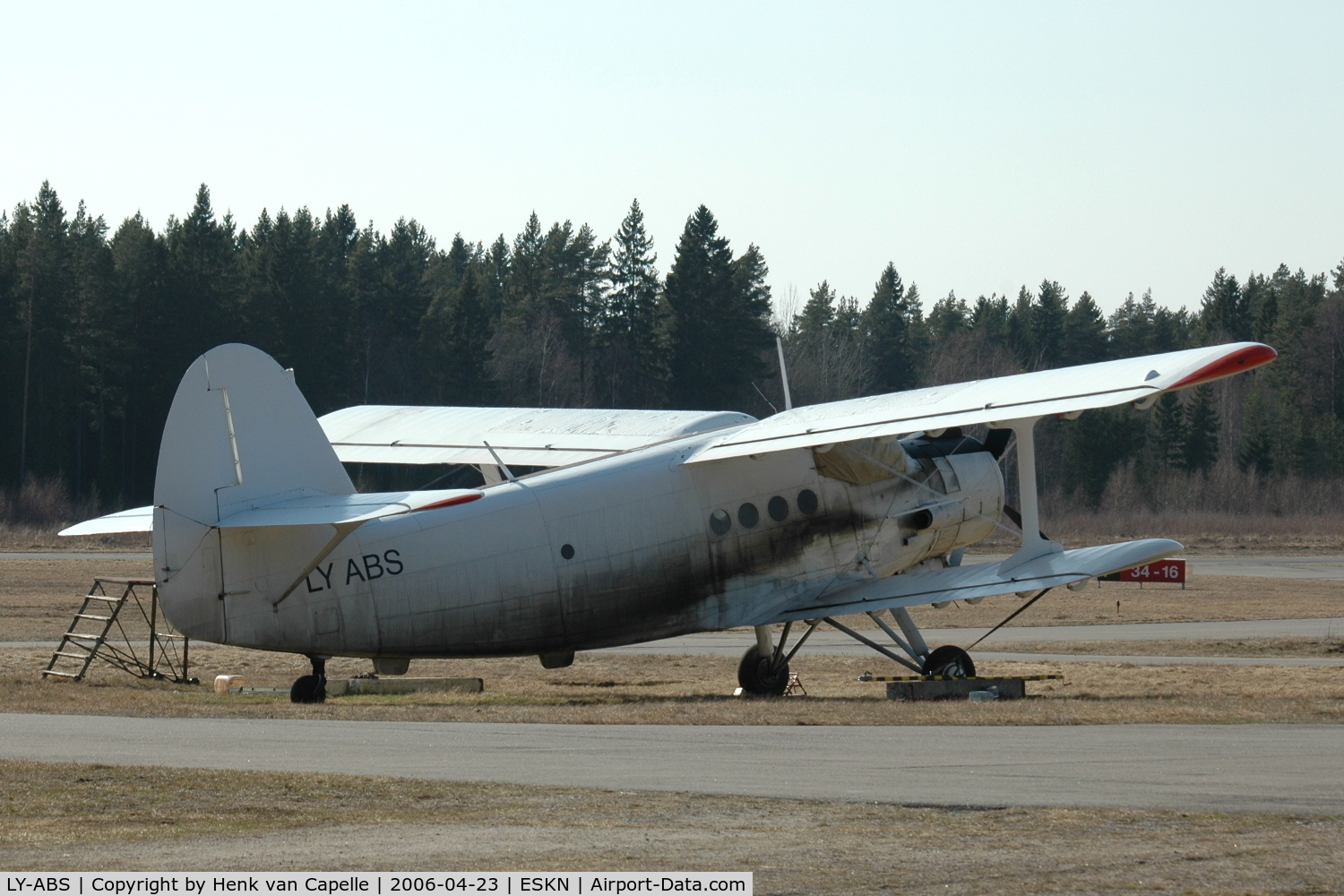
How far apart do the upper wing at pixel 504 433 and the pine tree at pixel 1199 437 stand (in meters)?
80.6

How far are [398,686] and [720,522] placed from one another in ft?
14.6

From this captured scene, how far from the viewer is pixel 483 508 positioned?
1662cm

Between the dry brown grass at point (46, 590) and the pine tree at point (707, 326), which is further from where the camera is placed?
the pine tree at point (707, 326)

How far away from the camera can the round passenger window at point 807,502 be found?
18.4m

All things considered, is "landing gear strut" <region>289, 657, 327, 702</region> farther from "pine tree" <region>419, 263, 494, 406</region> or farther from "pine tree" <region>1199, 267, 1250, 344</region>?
"pine tree" <region>1199, 267, 1250, 344</region>

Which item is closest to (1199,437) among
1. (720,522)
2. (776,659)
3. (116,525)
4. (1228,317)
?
(1228,317)

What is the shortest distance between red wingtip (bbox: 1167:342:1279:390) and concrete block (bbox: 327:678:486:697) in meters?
9.27

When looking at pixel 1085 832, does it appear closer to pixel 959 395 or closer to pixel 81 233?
pixel 959 395

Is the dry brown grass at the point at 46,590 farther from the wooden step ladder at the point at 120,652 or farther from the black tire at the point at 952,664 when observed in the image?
the black tire at the point at 952,664

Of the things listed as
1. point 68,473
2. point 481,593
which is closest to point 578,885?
point 481,593

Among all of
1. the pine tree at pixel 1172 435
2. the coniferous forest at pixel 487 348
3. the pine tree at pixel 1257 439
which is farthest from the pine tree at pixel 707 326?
the pine tree at pixel 1257 439

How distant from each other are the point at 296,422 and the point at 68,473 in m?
70.8

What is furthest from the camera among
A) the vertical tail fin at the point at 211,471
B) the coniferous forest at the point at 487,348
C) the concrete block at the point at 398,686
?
the coniferous forest at the point at 487,348

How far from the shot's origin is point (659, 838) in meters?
8.27
